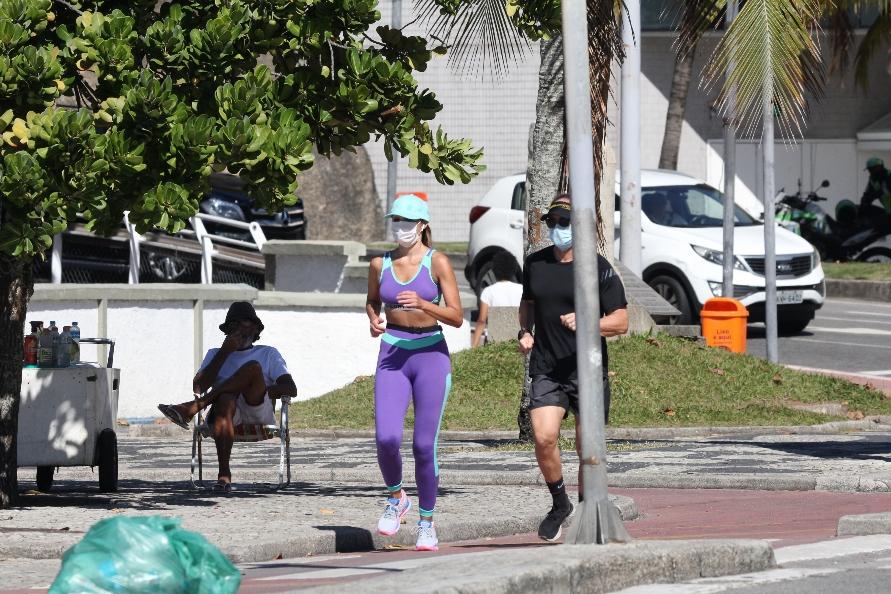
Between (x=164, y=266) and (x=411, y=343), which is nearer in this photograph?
(x=411, y=343)

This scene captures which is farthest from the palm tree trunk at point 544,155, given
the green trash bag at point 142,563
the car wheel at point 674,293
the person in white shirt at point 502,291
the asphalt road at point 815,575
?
the green trash bag at point 142,563

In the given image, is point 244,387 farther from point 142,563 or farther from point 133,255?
point 133,255

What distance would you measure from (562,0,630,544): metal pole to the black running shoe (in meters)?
0.99

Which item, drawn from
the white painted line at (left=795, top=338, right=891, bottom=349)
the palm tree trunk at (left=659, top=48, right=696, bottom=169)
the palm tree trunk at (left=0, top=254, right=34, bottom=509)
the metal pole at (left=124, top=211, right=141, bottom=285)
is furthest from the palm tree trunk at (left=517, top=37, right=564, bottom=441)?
the palm tree trunk at (left=659, top=48, right=696, bottom=169)

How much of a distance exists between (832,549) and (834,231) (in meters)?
26.0

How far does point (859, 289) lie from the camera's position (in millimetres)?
29625

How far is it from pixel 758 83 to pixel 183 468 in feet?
18.0

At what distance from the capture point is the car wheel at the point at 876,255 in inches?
1300

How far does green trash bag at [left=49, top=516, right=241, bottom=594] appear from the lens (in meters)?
5.86

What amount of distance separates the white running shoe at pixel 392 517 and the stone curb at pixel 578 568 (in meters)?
1.71

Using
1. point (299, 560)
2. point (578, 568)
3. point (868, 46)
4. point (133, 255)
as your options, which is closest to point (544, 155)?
point (299, 560)

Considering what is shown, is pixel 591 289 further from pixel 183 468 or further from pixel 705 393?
pixel 705 393

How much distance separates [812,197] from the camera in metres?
34.0

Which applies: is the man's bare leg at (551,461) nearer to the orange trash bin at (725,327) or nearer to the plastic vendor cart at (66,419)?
the plastic vendor cart at (66,419)
